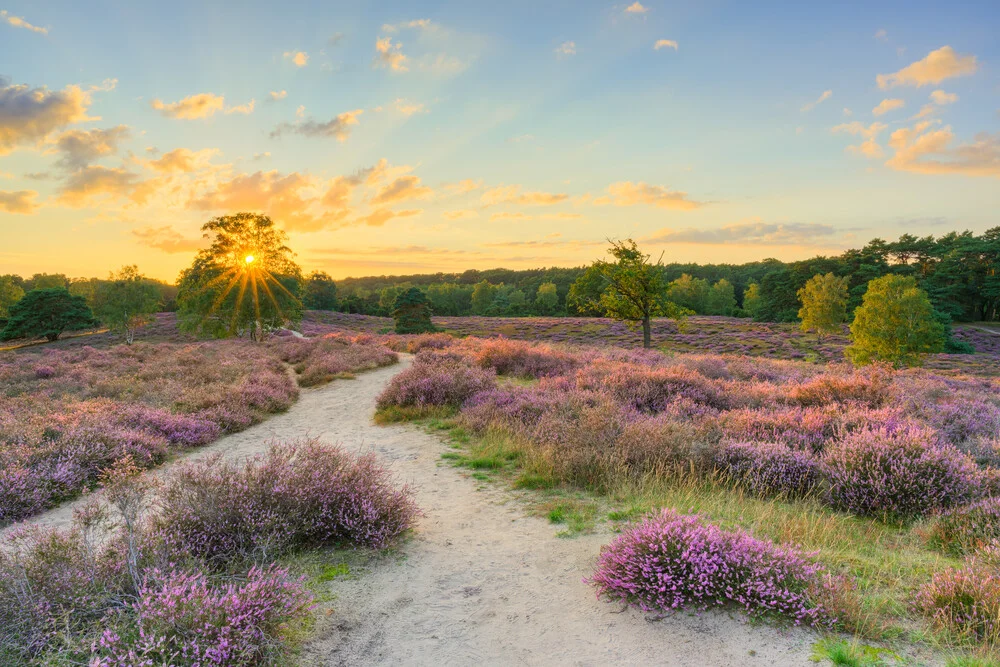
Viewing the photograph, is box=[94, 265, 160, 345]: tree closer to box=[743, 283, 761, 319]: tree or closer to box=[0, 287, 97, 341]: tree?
box=[0, 287, 97, 341]: tree

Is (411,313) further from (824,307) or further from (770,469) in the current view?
(824,307)

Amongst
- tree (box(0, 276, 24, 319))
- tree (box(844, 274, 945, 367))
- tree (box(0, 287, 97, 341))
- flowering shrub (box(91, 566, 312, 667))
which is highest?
tree (box(0, 276, 24, 319))

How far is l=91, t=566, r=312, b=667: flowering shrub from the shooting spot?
3016 millimetres

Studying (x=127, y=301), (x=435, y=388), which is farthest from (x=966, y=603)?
(x=127, y=301)

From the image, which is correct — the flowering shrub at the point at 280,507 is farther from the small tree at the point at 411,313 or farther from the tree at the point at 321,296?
the tree at the point at 321,296

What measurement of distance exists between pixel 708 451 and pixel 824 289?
5490 centimetres

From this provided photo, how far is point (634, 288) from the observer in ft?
91.1

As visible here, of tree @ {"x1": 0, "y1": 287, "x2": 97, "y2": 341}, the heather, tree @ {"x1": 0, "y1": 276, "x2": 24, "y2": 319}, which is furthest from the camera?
tree @ {"x1": 0, "y1": 276, "x2": 24, "y2": 319}

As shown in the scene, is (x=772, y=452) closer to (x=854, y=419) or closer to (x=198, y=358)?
(x=854, y=419)

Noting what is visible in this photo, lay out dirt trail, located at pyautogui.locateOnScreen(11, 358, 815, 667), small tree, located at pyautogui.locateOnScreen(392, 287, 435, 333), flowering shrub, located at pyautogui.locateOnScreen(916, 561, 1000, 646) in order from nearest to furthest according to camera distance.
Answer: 1. flowering shrub, located at pyautogui.locateOnScreen(916, 561, 1000, 646)
2. dirt trail, located at pyautogui.locateOnScreen(11, 358, 815, 667)
3. small tree, located at pyautogui.locateOnScreen(392, 287, 435, 333)

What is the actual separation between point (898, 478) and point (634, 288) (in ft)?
73.2

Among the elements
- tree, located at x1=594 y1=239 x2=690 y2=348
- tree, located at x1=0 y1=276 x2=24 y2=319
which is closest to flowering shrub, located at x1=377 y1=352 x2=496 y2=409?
tree, located at x1=594 y1=239 x2=690 y2=348

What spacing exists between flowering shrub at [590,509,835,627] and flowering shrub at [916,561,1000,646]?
0.74m

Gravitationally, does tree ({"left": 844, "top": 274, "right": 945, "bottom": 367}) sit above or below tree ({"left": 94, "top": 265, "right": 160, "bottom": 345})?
below
